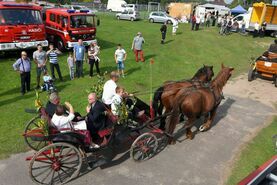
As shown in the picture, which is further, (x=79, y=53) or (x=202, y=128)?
(x=79, y=53)

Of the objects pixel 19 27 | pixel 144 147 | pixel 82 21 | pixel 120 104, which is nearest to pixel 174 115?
pixel 144 147

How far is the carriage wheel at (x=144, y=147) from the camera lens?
6.45 meters

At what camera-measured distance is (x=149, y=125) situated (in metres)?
6.97

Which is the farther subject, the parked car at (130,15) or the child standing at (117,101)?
the parked car at (130,15)

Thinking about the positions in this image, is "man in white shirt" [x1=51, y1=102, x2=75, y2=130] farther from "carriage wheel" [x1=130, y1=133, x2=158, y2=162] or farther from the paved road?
"carriage wheel" [x1=130, y1=133, x2=158, y2=162]

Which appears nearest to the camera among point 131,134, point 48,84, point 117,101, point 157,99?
point 117,101

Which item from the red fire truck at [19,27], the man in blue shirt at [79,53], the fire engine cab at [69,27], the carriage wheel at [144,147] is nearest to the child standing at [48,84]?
the man in blue shirt at [79,53]

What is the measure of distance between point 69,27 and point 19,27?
116 inches

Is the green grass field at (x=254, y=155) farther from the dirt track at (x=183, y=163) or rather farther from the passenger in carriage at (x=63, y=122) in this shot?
the passenger in carriage at (x=63, y=122)

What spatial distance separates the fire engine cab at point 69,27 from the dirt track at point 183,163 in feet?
32.7

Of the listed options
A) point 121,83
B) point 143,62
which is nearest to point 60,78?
point 121,83

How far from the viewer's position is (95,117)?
5.97m

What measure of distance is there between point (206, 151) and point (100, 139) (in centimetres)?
310

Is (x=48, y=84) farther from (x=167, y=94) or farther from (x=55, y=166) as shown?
(x=55, y=166)
